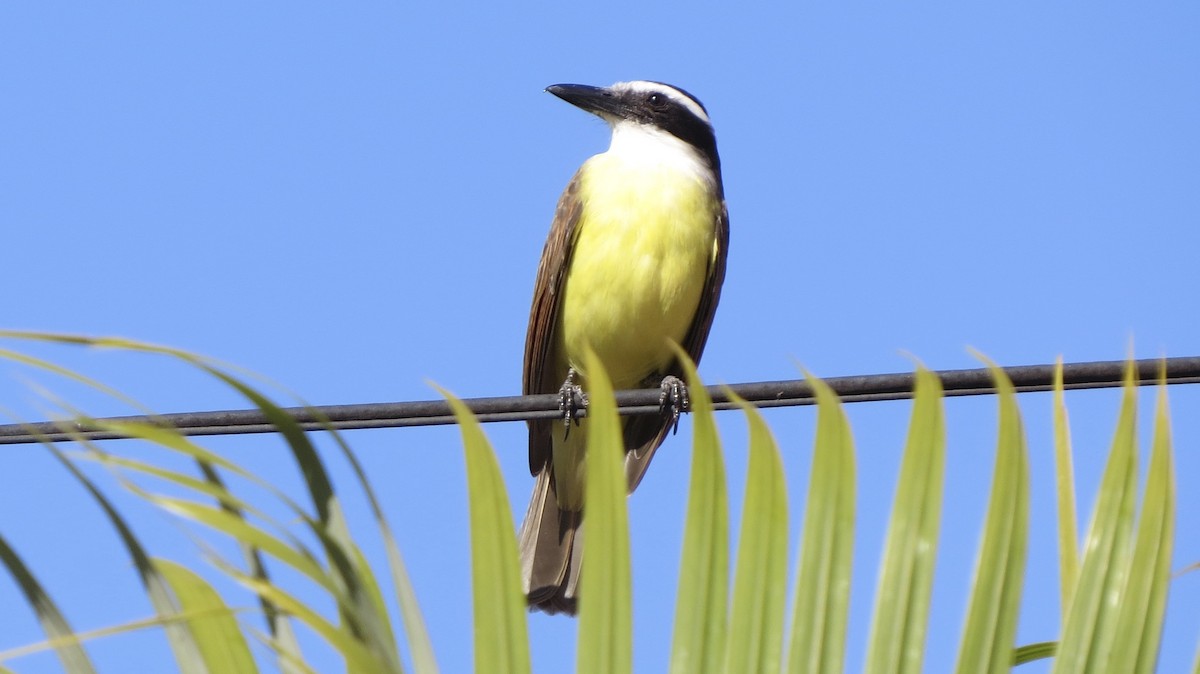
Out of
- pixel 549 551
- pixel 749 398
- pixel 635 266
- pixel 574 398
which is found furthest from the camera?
pixel 549 551

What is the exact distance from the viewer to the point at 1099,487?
5.98 ft

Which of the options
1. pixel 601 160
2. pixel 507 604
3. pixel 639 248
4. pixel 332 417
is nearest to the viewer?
pixel 507 604

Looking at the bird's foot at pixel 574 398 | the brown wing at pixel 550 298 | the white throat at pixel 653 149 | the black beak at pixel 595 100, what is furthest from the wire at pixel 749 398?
the black beak at pixel 595 100

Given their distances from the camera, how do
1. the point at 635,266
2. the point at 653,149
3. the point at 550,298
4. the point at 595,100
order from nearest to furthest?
the point at 635,266
the point at 550,298
the point at 653,149
the point at 595,100

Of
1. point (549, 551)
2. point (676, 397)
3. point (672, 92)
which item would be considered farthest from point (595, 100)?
Answer: point (549, 551)

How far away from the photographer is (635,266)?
6359 millimetres

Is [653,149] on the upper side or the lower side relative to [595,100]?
lower

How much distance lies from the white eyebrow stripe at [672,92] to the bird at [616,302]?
0.29m

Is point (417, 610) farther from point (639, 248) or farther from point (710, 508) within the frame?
point (639, 248)

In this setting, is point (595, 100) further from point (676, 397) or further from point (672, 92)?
point (676, 397)

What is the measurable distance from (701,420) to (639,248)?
4.75 meters

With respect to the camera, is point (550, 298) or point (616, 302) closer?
point (616, 302)

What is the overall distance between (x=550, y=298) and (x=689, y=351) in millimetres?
745

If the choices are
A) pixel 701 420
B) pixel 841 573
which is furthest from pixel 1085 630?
pixel 701 420
